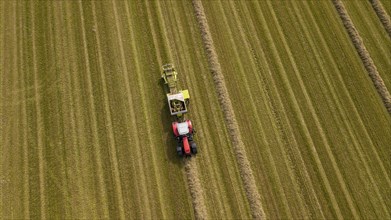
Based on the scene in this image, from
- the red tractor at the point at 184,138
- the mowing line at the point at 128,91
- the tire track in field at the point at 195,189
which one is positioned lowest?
the tire track in field at the point at 195,189

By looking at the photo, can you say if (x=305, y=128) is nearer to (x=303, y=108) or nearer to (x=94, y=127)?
(x=303, y=108)

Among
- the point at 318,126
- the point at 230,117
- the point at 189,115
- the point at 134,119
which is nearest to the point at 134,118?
the point at 134,119

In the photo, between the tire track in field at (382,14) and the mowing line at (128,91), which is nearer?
the mowing line at (128,91)

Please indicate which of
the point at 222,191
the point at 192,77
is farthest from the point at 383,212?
the point at 192,77

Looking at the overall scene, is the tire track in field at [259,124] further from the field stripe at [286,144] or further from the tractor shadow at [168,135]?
the tractor shadow at [168,135]

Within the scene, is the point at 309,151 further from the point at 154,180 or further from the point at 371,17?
the point at 371,17

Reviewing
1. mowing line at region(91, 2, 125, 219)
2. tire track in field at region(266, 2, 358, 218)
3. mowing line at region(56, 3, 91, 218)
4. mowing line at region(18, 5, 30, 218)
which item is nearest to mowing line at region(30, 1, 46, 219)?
mowing line at region(18, 5, 30, 218)

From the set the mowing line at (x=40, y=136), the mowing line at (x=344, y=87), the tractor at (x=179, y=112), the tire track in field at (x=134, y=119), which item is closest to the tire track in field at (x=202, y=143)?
the tractor at (x=179, y=112)
